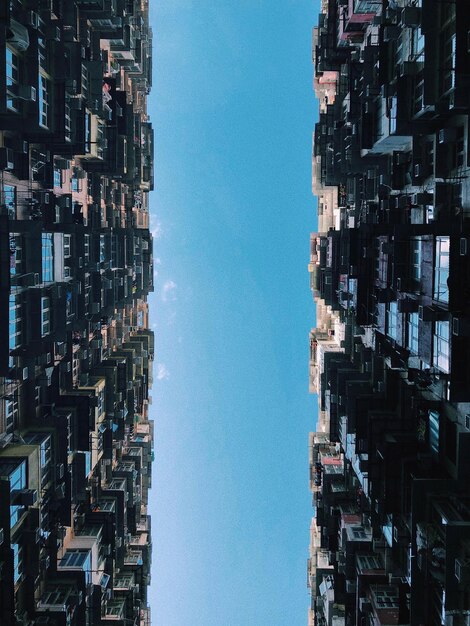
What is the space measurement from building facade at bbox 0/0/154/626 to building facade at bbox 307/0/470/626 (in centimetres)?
2105

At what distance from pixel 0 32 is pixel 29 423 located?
24455mm

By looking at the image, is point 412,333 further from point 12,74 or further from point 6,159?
point 12,74

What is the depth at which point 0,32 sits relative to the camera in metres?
23.4

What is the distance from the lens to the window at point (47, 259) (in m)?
28.8

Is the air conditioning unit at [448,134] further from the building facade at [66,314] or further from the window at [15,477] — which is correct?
the window at [15,477]

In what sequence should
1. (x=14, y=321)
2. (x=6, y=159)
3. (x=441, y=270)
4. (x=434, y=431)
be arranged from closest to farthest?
(x=441, y=270) < (x=6, y=159) < (x=14, y=321) < (x=434, y=431)

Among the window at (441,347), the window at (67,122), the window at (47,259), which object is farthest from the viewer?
the window at (67,122)

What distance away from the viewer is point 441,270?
23.8 metres

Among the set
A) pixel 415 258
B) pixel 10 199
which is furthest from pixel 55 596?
pixel 415 258

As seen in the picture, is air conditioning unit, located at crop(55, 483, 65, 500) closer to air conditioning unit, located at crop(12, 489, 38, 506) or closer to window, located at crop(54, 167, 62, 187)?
air conditioning unit, located at crop(12, 489, 38, 506)

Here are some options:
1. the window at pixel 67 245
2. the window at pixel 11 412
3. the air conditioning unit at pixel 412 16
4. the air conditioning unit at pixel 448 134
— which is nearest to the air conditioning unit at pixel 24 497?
the window at pixel 11 412

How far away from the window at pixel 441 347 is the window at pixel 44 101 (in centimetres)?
2705

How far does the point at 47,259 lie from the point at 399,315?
79.7ft

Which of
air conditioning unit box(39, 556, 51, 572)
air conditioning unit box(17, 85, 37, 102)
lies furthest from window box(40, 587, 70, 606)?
air conditioning unit box(17, 85, 37, 102)
